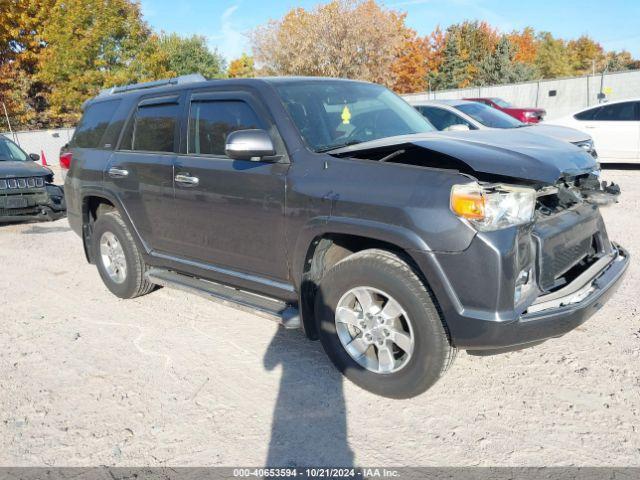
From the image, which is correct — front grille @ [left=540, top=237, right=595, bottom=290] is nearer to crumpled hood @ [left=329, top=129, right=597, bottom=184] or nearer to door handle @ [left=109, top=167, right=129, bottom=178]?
crumpled hood @ [left=329, top=129, right=597, bottom=184]

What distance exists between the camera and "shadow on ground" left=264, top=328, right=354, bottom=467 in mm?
2803

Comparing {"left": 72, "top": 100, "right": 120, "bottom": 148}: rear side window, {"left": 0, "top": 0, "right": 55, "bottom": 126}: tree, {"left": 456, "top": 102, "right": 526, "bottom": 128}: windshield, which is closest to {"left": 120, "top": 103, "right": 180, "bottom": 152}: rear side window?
{"left": 72, "top": 100, "right": 120, "bottom": 148}: rear side window

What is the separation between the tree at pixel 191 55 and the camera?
5084 centimetres

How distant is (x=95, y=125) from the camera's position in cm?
554

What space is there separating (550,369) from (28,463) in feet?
10.4

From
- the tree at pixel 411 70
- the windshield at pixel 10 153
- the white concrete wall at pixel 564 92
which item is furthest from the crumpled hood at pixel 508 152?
the tree at pixel 411 70

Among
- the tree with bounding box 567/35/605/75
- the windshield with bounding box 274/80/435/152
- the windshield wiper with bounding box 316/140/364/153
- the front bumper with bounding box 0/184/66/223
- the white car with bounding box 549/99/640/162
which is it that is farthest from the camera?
the tree with bounding box 567/35/605/75

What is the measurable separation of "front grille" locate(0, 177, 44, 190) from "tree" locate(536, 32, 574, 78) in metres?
63.3

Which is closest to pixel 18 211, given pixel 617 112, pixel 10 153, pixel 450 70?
pixel 10 153

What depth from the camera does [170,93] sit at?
4.57m

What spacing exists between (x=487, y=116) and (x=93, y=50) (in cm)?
2191

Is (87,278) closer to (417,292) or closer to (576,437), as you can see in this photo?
(417,292)

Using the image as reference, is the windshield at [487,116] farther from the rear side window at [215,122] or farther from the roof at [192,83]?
the rear side window at [215,122]

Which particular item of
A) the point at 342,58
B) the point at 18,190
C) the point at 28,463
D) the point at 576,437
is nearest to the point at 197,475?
the point at 28,463
